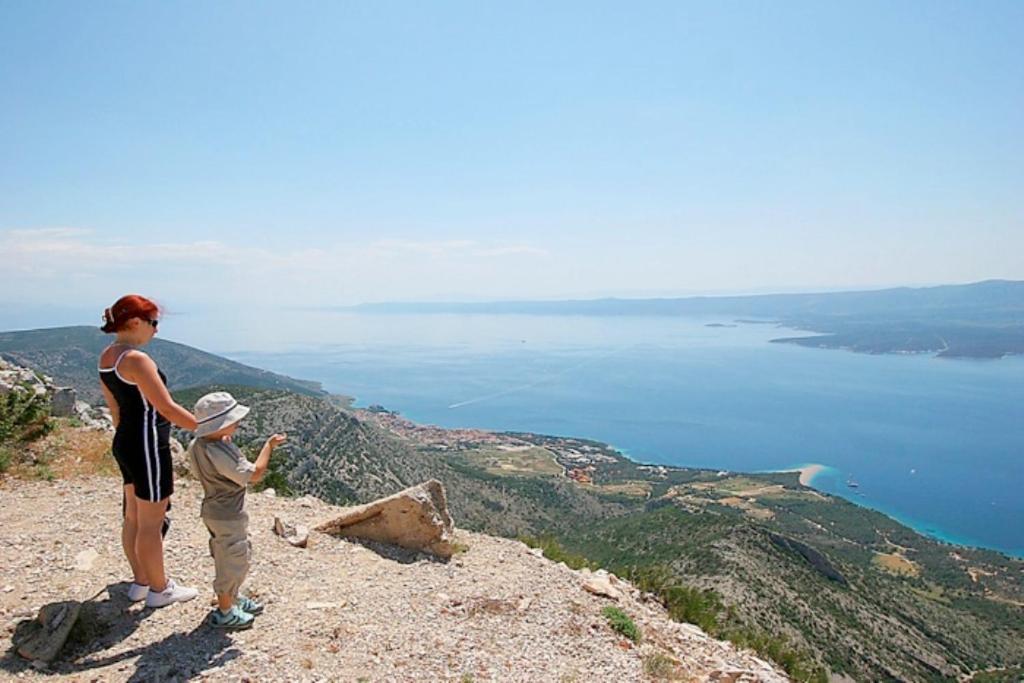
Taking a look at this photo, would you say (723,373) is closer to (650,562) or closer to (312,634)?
(650,562)

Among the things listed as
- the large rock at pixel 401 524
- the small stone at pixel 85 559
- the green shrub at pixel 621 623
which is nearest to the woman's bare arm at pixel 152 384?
the small stone at pixel 85 559

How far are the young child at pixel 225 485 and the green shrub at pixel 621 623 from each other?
13.1ft

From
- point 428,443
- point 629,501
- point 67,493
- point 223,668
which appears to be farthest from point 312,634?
point 428,443

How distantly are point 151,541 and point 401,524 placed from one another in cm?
379

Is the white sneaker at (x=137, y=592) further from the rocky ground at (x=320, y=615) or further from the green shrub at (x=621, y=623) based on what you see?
the green shrub at (x=621, y=623)

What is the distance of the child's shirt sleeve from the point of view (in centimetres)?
426

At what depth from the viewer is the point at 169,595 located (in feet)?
16.2

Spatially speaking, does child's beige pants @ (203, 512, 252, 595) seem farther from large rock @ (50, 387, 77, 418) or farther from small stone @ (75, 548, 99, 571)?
large rock @ (50, 387, 77, 418)

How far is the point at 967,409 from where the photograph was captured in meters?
147

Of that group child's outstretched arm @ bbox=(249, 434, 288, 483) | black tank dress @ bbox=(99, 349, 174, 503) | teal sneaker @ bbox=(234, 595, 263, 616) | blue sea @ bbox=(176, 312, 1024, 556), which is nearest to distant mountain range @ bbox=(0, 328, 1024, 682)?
teal sneaker @ bbox=(234, 595, 263, 616)

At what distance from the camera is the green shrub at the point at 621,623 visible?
21.3 feet

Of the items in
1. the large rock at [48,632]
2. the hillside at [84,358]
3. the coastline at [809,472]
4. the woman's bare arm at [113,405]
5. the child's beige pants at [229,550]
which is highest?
the woman's bare arm at [113,405]

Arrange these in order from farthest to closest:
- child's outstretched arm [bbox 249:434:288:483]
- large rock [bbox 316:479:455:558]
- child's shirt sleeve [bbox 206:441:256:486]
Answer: large rock [bbox 316:479:455:558] → child's outstretched arm [bbox 249:434:288:483] → child's shirt sleeve [bbox 206:441:256:486]

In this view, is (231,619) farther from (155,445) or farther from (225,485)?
(155,445)
